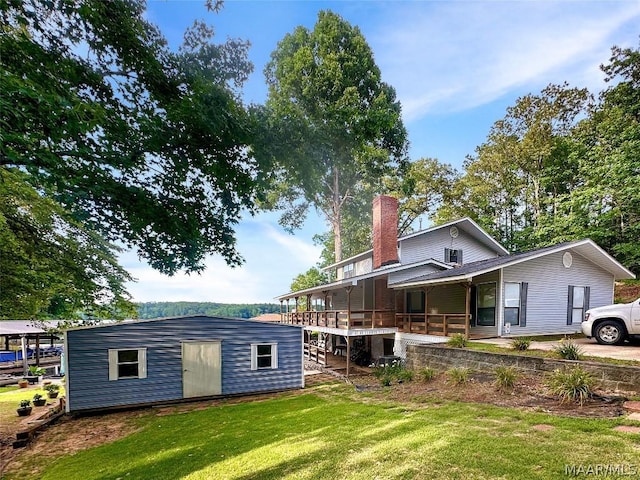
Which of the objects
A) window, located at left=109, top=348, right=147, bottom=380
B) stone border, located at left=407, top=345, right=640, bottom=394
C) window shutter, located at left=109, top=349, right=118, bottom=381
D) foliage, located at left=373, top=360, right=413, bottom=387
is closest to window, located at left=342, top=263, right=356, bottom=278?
foliage, located at left=373, top=360, right=413, bottom=387

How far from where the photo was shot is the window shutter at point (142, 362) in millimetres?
12281

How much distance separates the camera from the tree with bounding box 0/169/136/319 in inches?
270

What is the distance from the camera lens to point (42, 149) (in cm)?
528

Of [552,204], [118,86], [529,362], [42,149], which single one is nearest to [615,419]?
[529,362]

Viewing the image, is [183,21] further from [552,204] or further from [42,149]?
[552,204]

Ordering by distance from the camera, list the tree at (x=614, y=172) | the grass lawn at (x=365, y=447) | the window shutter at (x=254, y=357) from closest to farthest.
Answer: the grass lawn at (x=365, y=447), the window shutter at (x=254, y=357), the tree at (x=614, y=172)

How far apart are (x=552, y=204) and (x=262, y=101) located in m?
29.7

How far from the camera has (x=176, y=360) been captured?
1285 cm

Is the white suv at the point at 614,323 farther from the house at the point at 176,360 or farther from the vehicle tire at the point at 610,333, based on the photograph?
the house at the point at 176,360

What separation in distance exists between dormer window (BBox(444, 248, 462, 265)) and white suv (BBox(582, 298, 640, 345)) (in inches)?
366

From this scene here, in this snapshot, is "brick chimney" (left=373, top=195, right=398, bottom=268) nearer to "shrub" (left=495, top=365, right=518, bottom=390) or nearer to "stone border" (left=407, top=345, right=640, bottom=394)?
Result: "stone border" (left=407, top=345, right=640, bottom=394)

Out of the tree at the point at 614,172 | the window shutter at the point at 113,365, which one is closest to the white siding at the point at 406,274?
the window shutter at the point at 113,365

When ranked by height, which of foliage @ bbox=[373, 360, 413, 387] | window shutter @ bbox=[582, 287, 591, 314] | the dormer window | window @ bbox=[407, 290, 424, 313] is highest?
the dormer window

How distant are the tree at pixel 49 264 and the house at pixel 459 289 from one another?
33.2 feet
